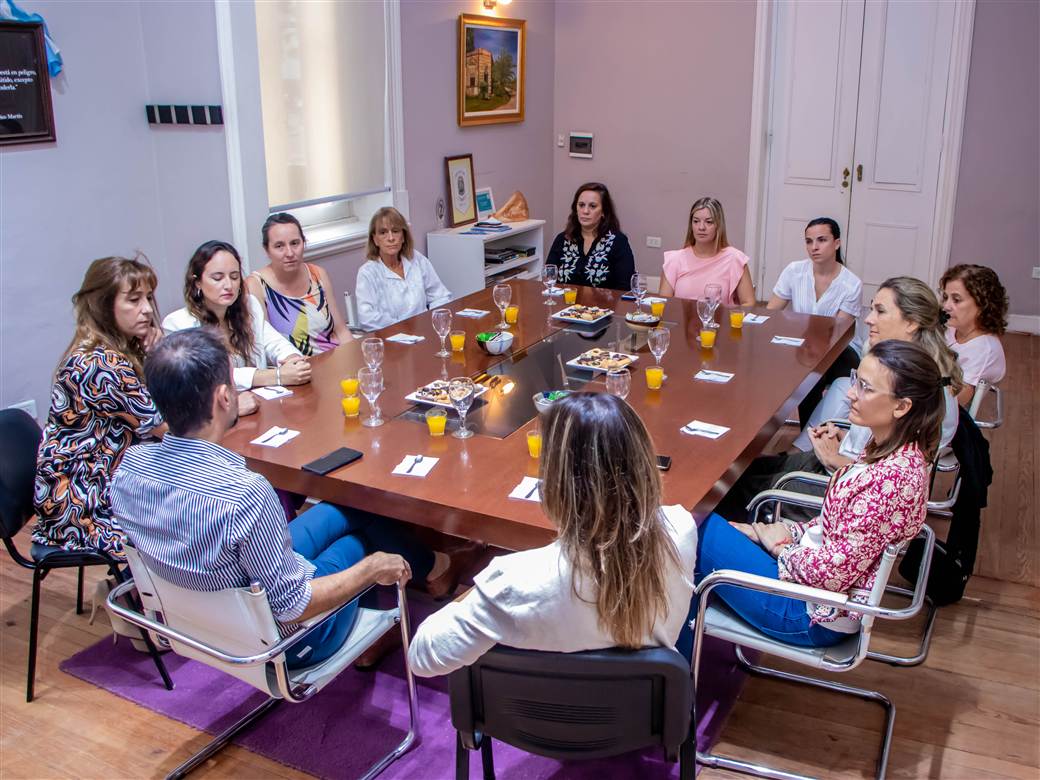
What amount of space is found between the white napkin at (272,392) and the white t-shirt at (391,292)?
3.92 ft

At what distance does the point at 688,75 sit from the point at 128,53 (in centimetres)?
405

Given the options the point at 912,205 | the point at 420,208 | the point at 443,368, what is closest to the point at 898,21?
the point at 912,205

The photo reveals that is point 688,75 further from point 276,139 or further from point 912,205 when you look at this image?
point 276,139

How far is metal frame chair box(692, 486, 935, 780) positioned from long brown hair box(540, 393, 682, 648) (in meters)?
0.40

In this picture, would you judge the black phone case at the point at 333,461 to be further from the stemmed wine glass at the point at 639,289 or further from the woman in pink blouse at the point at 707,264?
the woman in pink blouse at the point at 707,264

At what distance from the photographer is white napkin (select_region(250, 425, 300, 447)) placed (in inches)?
106

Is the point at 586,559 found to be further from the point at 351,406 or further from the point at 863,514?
the point at 351,406

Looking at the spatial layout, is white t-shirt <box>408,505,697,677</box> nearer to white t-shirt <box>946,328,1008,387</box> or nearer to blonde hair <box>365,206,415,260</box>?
white t-shirt <box>946,328,1008,387</box>

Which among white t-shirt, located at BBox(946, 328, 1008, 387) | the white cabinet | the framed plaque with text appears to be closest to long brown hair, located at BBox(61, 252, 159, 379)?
the framed plaque with text

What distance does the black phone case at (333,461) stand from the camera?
8.14 feet

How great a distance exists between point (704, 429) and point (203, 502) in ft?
4.80

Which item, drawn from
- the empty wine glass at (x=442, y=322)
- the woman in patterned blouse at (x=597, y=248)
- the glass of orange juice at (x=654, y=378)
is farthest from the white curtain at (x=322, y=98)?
the glass of orange juice at (x=654, y=378)

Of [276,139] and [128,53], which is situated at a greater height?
[128,53]

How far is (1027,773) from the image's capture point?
2393 millimetres
